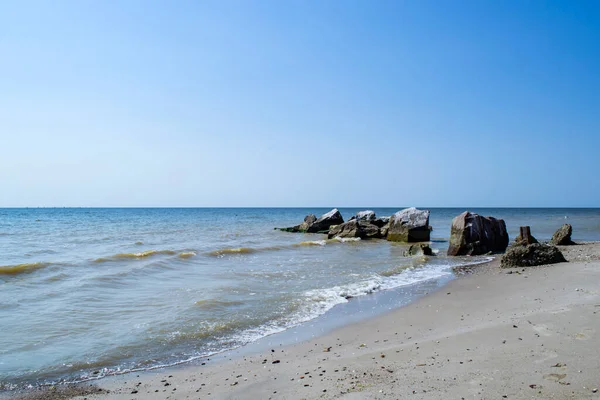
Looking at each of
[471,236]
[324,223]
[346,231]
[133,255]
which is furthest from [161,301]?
[324,223]

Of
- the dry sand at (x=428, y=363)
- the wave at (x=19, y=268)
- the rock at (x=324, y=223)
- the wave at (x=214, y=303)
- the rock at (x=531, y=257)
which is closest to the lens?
the dry sand at (x=428, y=363)

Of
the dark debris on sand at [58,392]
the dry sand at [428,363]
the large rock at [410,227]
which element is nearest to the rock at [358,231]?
the large rock at [410,227]

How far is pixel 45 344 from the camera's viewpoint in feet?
21.1

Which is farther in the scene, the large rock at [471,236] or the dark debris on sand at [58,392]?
the large rock at [471,236]

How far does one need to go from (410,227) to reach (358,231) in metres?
3.57

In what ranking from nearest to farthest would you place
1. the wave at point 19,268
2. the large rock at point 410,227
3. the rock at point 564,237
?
the wave at point 19,268
the rock at point 564,237
the large rock at point 410,227

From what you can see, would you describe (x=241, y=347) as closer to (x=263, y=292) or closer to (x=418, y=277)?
(x=263, y=292)

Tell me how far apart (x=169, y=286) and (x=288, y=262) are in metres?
5.98

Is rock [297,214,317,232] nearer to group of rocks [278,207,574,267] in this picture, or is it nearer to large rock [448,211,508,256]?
group of rocks [278,207,574,267]

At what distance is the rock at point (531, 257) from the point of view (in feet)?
39.2

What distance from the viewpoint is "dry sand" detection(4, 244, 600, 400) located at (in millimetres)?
3891

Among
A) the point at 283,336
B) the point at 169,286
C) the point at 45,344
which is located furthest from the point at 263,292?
the point at 45,344

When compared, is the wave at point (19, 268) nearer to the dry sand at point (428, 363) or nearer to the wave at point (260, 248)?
the wave at point (260, 248)

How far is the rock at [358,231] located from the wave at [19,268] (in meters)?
17.3
